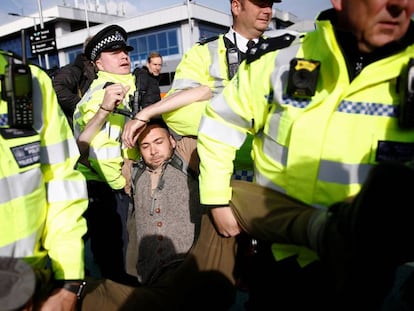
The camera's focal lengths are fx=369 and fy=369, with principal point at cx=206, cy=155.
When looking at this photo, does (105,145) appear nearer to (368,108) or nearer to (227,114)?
(227,114)

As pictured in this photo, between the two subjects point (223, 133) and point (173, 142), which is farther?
point (173, 142)

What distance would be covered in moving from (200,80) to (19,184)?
126cm

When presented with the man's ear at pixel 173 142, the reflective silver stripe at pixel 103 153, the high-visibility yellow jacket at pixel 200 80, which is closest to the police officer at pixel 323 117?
the high-visibility yellow jacket at pixel 200 80

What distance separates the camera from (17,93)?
3.99 ft

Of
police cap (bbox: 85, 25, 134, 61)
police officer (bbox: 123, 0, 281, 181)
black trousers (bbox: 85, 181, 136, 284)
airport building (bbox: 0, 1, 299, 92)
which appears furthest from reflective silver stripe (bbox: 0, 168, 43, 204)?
airport building (bbox: 0, 1, 299, 92)

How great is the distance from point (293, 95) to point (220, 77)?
0.91 m

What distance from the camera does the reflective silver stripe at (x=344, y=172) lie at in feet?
4.10

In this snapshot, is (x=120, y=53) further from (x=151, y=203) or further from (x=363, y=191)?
(x=363, y=191)

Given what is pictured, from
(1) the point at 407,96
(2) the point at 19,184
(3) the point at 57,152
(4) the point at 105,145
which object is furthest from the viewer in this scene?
(4) the point at 105,145

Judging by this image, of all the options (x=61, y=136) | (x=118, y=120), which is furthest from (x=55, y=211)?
(x=118, y=120)

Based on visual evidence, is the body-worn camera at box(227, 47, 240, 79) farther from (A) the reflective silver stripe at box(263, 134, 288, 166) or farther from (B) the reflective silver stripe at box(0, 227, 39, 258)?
(B) the reflective silver stripe at box(0, 227, 39, 258)

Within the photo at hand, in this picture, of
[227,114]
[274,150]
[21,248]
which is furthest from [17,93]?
[274,150]

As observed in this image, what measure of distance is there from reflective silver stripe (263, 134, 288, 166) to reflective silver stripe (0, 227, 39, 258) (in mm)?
910

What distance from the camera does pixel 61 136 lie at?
143 centimetres
